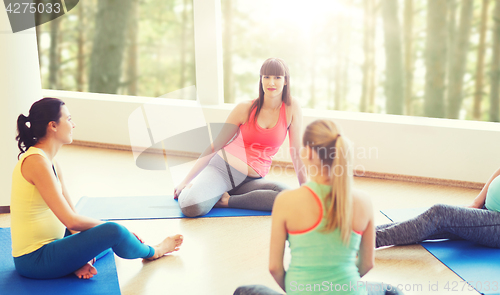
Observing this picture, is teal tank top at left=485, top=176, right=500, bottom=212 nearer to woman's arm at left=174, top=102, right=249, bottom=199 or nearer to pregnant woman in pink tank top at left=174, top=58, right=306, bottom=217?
pregnant woman in pink tank top at left=174, top=58, right=306, bottom=217

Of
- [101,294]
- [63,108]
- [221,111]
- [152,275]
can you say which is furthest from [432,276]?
[221,111]

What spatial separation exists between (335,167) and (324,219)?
0.53ft

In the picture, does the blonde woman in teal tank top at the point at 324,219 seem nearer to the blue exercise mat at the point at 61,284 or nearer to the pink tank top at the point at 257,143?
the blue exercise mat at the point at 61,284

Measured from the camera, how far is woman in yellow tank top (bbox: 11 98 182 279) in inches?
75.6

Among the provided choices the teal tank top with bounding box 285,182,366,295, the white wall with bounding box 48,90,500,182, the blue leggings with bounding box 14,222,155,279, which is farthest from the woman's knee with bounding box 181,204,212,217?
the teal tank top with bounding box 285,182,366,295

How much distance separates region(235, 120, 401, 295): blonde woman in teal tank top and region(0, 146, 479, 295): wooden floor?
734 mm

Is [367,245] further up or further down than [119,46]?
→ further down

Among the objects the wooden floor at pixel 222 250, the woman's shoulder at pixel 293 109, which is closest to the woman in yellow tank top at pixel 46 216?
the wooden floor at pixel 222 250

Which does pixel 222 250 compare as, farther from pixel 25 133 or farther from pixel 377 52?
pixel 377 52

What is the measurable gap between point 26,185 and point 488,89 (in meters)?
7.51

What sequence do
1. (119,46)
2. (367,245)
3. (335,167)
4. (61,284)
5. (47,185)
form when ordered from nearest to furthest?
(335,167) < (367,245) < (47,185) < (61,284) < (119,46)

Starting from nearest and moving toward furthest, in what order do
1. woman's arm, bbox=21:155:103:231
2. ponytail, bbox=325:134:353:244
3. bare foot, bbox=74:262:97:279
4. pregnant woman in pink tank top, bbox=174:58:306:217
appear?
ponytail, bbox=325:134:353:244 < woman's arm, bbox=21:155:103:231 < bare foot, bbox=74:262:97:279 < pregnant woman in pink tank top, bbox=174:58:306:217

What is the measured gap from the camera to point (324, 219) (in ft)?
4.56

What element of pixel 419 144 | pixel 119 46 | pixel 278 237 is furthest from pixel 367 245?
pixel 119 46
